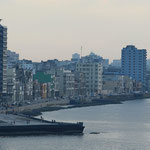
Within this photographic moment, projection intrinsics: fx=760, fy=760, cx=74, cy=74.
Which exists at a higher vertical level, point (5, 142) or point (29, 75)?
point (29, 75)

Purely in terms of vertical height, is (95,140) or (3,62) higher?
(3,62)

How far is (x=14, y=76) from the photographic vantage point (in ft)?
606

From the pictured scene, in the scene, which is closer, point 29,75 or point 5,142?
point 5,142

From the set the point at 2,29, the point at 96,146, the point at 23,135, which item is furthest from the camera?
the point at 2,29

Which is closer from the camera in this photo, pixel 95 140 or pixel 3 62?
pixel 95 140

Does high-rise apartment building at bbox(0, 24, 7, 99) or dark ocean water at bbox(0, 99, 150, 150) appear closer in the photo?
dark ocean water at bbox(0, 99, 150, 150)

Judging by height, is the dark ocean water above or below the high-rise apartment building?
below

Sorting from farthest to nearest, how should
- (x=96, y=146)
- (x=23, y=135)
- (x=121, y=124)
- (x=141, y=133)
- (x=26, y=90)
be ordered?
(x=26, y=90), (x=121, y=124), (x=141, y=133), (x=23, y=135), (x=96, y=146)

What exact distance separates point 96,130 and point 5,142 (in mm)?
21123

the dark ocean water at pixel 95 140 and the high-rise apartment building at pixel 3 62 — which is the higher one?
the high-rise apartment building at pixel 3 62

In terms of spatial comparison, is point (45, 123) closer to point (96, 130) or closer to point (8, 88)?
point (96, 130)

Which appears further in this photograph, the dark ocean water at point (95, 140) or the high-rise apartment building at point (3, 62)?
the high-rise apartment building at point (3, 62)

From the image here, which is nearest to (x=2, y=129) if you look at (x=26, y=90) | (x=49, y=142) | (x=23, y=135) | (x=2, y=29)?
(x=23, y=135)

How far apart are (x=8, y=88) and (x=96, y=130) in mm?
68420
